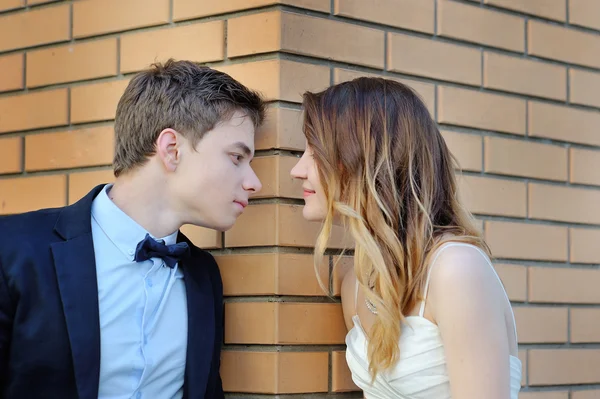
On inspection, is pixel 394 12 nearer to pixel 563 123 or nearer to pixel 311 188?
pixel 311 188

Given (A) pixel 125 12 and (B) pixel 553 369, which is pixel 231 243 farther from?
(B) pixel 553 369

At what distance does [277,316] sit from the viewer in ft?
9.26

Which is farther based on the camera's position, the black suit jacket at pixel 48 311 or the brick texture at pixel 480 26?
the brick texture at pixel 480 26

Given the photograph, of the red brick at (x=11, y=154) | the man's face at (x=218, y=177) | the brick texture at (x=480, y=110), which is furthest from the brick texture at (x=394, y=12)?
the red brick at (x=11, y=154)

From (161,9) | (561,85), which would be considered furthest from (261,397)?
(561,85)

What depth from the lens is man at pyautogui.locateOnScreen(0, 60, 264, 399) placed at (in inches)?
101

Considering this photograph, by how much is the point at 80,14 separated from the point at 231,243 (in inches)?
39.8

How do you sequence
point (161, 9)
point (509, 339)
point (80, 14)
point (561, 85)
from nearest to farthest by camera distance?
point (509, 339), point (161, 9), point (80, 14), point (561, 85)

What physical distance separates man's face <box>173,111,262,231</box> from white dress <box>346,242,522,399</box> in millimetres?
569

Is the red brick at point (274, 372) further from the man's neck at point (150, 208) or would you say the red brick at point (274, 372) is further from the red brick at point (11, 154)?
the red brick at point (11, 154)

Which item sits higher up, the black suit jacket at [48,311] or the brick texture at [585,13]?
the brick texture at [585,13]

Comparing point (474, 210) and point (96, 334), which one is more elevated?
point (474, 210)

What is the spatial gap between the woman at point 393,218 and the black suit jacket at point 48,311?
1.91 ft

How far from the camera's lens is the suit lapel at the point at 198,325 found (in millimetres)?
2748
